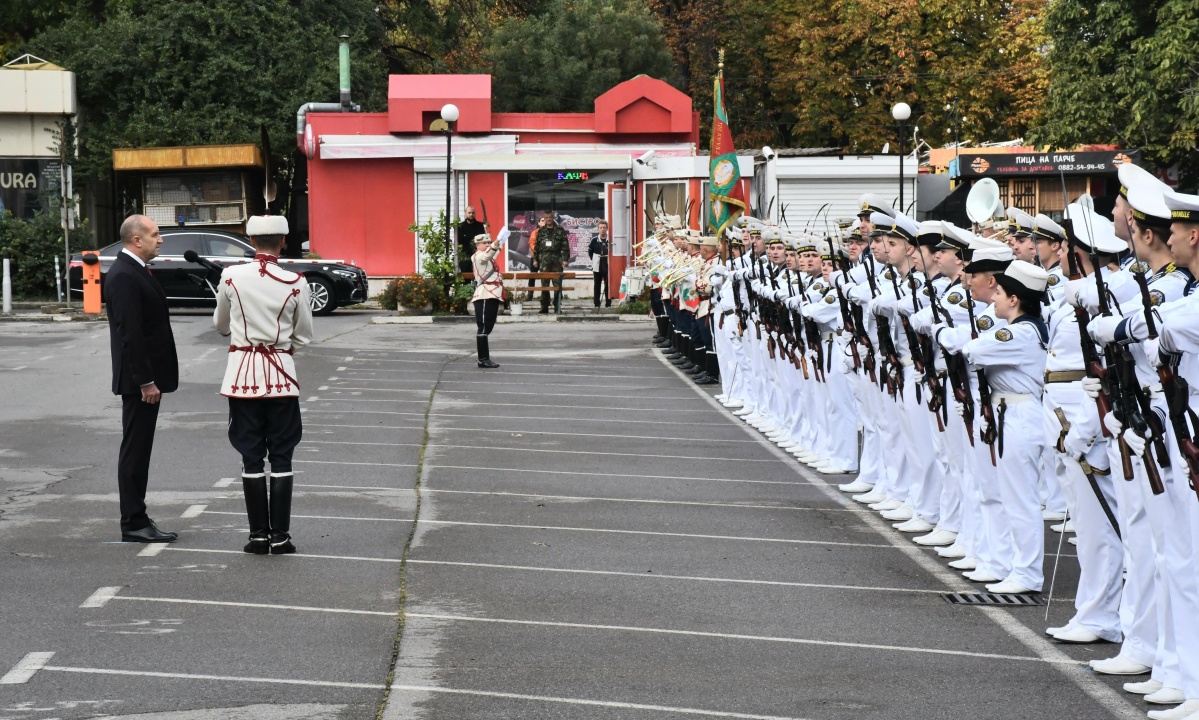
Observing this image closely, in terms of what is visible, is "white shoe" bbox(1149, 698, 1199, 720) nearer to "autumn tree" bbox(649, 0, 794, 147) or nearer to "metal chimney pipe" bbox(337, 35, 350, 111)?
"metal chimney pipe" bbox(337, 35, 350, 111)

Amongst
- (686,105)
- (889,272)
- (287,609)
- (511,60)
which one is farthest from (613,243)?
(287,609)

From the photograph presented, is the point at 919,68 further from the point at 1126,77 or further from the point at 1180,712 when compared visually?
the point at 1180,712

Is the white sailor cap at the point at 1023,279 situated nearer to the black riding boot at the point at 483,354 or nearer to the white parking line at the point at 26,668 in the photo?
the white parking line at the point at 26,668

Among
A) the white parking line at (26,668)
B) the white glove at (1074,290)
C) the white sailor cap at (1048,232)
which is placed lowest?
the white parking line at (26,668)

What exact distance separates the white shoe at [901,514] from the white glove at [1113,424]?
408 cm

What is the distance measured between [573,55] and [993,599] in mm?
46418

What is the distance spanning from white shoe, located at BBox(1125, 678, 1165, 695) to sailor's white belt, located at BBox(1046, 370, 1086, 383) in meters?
1.49

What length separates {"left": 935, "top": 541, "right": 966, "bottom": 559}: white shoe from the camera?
938 centimetres

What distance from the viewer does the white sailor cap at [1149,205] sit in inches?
241

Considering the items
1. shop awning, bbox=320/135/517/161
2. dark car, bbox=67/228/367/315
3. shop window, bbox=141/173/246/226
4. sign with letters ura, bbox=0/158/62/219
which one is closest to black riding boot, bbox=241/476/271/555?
dark car, bbox=67/228/367/315

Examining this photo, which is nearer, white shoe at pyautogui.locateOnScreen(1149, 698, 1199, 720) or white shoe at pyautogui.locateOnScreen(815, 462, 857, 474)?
white shoe at pyautogui.locateOnScreen(1149, 698, 1199, 720)

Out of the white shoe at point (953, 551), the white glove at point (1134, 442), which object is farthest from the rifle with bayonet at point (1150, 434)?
the white shoe at point (953, 551)

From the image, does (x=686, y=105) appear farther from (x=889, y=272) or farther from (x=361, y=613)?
(x=361, y=613)

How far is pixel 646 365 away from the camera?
22.5 meters
